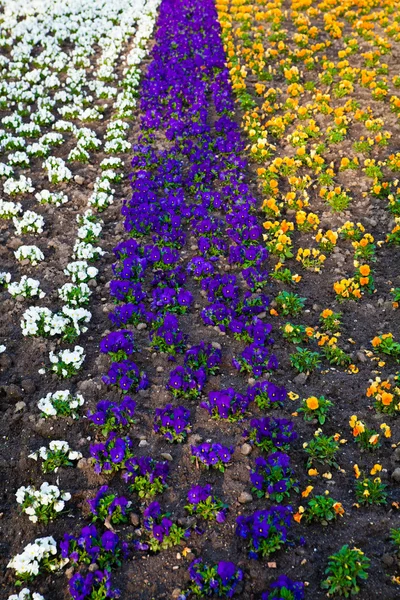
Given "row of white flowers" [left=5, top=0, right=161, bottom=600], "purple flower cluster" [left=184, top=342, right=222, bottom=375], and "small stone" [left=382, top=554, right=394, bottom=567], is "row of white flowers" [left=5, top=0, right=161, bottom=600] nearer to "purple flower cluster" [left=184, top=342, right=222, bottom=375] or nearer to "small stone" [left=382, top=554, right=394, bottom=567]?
"purple flower cluster" [left=184, top=342, right=222, bottom=375]

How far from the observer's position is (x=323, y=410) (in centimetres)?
566

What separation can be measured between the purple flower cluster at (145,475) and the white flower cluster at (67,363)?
4.84ft

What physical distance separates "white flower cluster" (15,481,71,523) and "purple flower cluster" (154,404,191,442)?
107cm

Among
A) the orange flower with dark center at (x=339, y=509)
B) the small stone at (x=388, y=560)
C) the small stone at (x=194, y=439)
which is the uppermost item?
the orange flower with dark center at (x=339, y=509)

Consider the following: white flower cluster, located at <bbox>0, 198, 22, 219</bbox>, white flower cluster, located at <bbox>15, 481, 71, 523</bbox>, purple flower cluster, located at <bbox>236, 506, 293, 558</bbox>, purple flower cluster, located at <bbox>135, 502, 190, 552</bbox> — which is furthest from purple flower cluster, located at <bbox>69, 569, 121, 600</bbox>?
white flower cluster, located at <bbox>0, 198, 22, 219</bbox>

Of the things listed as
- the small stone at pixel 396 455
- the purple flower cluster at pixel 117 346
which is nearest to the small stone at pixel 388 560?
the small stone at pixel 396 455

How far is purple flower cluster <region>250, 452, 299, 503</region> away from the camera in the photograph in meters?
4.95

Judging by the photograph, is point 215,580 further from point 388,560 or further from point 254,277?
point 254,277

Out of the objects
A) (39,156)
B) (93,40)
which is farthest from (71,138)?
(93,40)

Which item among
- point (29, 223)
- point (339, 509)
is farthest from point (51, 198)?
point (339, 509)

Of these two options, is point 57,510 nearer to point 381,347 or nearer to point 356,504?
point 356,504

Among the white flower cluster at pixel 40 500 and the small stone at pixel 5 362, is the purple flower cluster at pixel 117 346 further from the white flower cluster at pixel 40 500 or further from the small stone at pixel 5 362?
the white flower cluster at pixel 40 500

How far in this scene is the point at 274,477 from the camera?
200 inches

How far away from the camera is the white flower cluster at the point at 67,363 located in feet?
20.6
